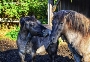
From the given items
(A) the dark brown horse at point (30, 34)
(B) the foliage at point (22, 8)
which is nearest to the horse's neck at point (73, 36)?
(A) the dark brown horse at point (30, 34)

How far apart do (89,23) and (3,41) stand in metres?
6.57

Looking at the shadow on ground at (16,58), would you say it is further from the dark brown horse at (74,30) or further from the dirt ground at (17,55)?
the dark brown horse at (74,30)

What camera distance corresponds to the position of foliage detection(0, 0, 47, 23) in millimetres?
14406

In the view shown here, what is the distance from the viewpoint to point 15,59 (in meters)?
8.76

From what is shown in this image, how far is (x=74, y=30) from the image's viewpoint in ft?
17.2

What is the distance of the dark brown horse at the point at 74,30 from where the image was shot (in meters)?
5.13

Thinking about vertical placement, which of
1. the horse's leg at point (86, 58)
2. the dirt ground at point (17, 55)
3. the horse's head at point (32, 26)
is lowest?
the dirt ground at point (17, 55)

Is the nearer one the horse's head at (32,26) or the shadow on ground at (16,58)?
the horse's head at (32,26)

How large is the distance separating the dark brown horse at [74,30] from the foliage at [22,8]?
30.7 feet

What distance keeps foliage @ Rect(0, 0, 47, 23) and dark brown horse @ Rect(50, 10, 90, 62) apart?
30.7ft

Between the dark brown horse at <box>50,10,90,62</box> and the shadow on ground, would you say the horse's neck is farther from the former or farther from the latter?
the shadow on ground

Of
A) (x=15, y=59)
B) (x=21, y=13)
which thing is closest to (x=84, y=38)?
(x=15, y=59)

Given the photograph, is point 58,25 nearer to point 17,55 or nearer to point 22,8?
point 17,55

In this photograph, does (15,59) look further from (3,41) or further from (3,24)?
(3,24)
